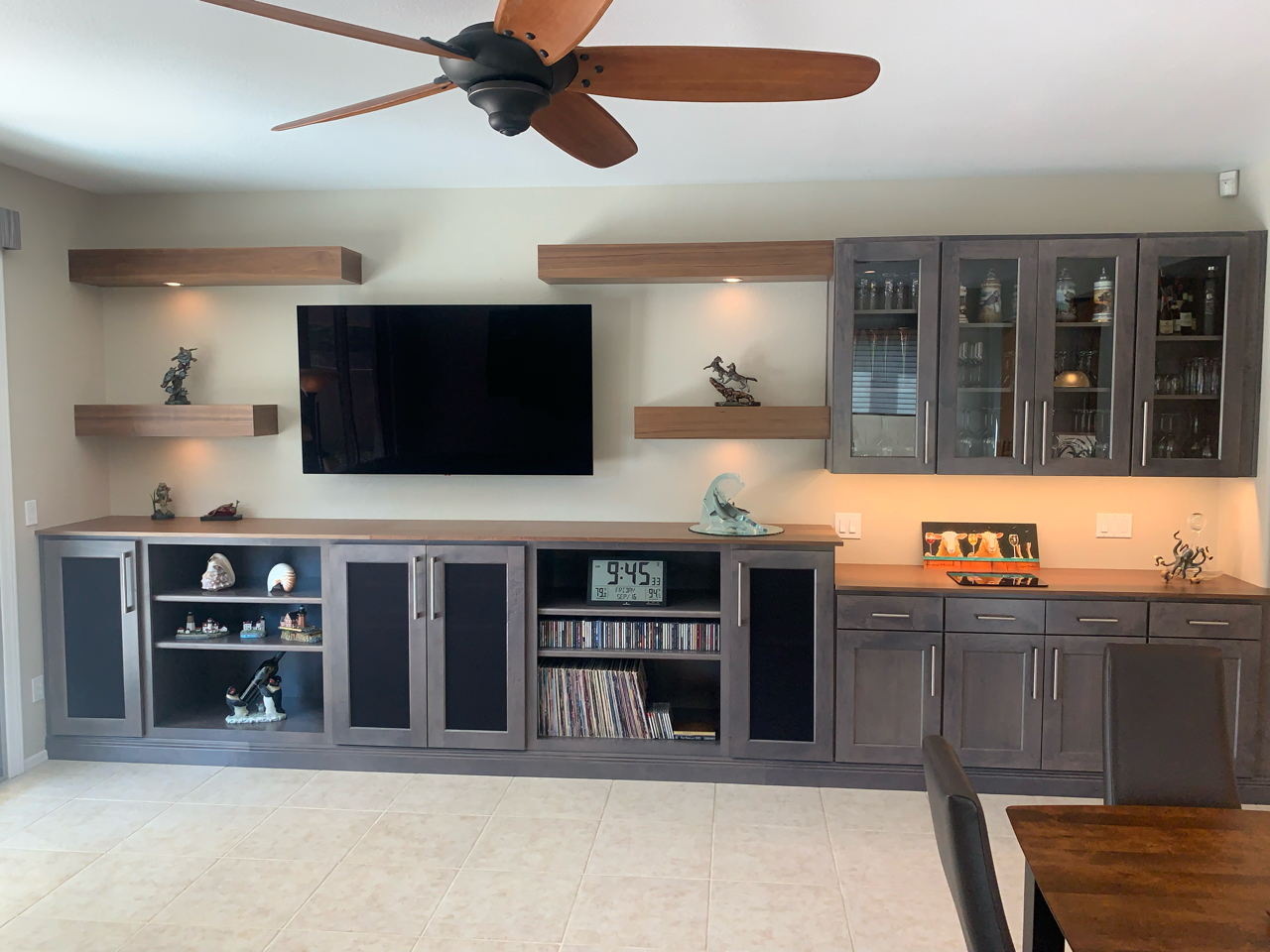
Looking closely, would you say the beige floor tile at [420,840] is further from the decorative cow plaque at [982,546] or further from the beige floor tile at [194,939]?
the decorative cow plaque at [982,546]

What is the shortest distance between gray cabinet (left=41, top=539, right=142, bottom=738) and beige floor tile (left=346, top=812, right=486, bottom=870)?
4.66 ft

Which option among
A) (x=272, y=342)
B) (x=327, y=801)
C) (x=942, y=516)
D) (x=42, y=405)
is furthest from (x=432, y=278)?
(x=942, y=516)

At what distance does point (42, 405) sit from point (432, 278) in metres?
1.81

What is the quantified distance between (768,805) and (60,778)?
9.74 ft

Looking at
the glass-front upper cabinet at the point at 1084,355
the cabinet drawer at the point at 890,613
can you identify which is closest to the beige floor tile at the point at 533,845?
the cabinet drawer at the point at 890,613

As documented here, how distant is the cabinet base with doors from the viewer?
3520 millimetres

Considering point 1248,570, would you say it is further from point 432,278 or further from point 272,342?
point 272,342

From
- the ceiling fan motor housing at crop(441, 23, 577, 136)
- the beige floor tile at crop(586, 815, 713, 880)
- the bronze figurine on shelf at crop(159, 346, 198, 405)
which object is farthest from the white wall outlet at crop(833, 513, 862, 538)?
the bronze figurine on shelf at crop(159, 346, 198, 405)

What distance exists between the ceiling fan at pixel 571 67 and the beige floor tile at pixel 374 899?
2258mm

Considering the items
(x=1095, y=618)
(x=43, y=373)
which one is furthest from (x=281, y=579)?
(x=1095, y=618)

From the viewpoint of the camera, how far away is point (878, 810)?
345 centimetres

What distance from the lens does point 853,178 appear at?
391 cm

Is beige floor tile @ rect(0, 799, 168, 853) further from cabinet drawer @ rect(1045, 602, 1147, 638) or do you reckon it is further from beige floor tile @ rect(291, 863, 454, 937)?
cabinet drawer @ rect(1045, 602, 1147, 638)

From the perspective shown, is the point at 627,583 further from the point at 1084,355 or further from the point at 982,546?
the point at 1084,355
